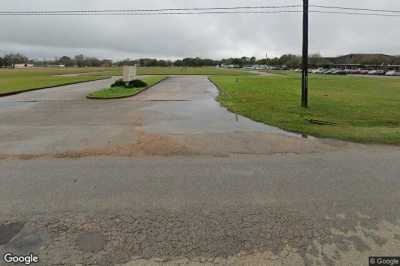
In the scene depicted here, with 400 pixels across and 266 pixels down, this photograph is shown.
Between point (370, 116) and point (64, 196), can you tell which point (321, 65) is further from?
point (64, 196)

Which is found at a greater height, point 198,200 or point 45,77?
point 45,77

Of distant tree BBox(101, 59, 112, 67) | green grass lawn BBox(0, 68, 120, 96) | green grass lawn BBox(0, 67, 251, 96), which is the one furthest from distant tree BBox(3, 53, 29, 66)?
green grass lawn BBox(0, 68, 120, 96)

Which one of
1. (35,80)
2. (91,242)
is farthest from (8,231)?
(35,80)

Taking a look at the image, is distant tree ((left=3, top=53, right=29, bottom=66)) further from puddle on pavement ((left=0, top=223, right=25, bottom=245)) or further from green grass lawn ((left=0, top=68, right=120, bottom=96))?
puddle on pavement ((left=0, top=223, right=25, bottom=245))

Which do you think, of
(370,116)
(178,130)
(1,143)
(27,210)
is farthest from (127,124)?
(370,116)

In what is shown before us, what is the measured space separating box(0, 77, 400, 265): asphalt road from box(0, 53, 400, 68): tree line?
104230 millimetres

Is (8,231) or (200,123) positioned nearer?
(8,231)

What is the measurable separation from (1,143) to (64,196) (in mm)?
4248

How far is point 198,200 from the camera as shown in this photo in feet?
11.9

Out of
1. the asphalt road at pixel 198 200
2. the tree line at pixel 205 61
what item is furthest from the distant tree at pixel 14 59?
the asphalt road at pixel 198 200

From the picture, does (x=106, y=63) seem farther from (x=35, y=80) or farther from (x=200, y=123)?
(x=200, y=123)

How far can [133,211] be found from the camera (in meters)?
3.32

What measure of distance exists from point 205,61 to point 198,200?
→ 142m

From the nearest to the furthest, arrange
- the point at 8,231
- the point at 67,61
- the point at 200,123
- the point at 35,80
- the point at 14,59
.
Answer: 1. the point at 8,231
2. the point at 200,123
3. the point at 35,80
4. the point at 14,59
5. the point at 67,61
